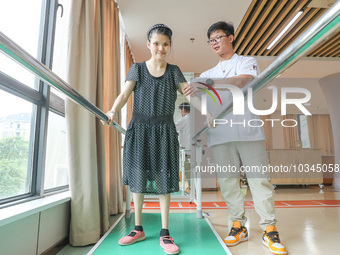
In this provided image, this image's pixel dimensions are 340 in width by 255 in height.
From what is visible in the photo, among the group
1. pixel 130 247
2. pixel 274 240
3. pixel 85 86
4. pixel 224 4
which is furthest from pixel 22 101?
pixel 224 4

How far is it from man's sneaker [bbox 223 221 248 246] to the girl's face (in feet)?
4.08

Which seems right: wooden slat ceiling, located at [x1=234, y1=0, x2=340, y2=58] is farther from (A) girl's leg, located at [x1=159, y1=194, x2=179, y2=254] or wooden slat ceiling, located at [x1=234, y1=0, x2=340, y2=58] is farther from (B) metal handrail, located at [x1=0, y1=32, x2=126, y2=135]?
(B) metal handrail, located at [x1=0, y1=32, x2=126, y2=135]

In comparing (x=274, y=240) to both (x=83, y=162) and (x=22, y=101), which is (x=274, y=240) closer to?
(x=83, y=162)

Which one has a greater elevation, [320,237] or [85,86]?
[85,86]

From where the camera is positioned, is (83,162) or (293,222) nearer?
(83,162)

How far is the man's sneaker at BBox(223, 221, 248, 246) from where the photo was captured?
63.8 inches

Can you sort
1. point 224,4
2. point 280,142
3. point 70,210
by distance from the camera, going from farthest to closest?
point 280,142 < point 224,4 < point 70,210

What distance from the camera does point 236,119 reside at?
1.75 meters

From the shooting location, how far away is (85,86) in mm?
1879

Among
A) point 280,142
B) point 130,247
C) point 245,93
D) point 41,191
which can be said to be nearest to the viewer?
point 245,93

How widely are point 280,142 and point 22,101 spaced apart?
10895mm

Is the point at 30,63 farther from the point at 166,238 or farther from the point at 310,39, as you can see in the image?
the point at 166,238

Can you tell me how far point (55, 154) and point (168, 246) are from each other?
1.33 metres

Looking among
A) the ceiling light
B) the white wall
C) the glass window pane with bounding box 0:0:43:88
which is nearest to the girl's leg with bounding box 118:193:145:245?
the white wall
